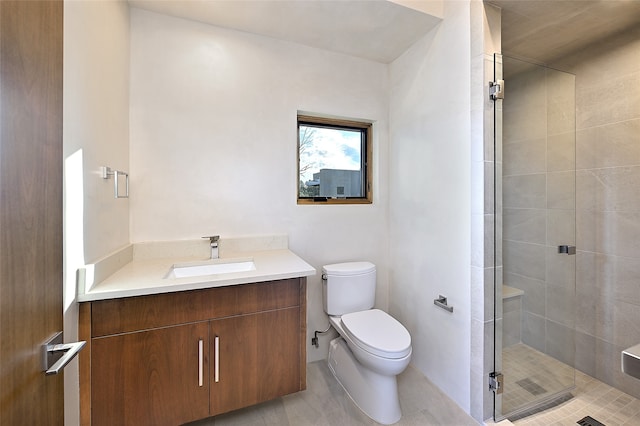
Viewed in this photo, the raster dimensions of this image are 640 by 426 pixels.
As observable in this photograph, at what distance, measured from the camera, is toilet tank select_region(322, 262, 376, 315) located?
1953mm

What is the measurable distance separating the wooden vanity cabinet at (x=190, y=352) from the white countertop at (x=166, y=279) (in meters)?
0.06

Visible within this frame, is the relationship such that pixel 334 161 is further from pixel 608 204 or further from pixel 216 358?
pixel 608 204

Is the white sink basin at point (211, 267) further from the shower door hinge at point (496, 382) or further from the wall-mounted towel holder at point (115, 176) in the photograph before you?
the shower door hinge at point (496, 382)

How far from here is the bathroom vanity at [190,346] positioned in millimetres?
1170

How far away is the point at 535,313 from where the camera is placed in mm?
1934

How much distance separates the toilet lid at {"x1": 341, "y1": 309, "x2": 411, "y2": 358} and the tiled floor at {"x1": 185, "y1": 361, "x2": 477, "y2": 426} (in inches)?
16.9

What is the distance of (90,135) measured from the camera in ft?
3.93

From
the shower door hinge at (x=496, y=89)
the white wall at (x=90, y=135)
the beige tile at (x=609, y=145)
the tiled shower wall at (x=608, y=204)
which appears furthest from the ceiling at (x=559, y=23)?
the white wall at (x=90, y=135)

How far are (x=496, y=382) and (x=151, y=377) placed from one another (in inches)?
70.2

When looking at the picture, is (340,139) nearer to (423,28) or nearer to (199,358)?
(423,28)

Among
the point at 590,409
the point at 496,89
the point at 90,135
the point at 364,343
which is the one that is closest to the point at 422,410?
the point at 364,343

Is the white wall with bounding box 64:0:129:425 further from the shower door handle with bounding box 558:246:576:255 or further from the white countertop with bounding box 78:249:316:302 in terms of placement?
the shower door handle with bounding box 558:246:576:255

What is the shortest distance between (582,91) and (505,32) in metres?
0.75

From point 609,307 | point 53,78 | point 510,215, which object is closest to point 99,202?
point 53,78
